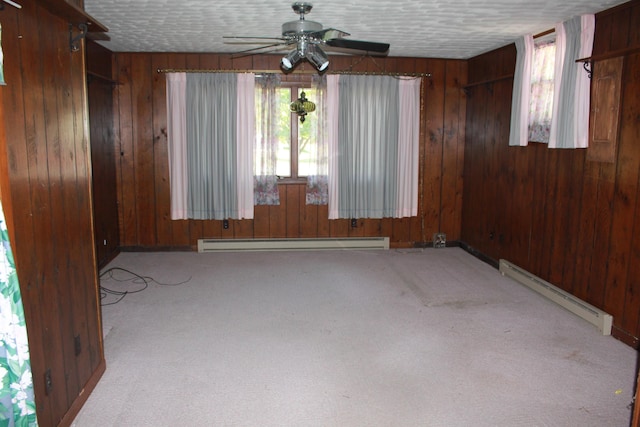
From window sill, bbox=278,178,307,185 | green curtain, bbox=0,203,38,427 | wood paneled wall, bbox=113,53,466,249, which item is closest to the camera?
green curtain, bbox=0,203,38,427

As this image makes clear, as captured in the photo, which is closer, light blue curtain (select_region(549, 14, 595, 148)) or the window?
light blue curtain (select_region(549, 14, 595, 148))

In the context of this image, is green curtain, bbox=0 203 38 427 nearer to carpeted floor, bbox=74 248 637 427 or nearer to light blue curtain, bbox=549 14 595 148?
carpeted floor, bbox=74 248 637 427

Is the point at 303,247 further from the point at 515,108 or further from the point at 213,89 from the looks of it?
the point at 515,108

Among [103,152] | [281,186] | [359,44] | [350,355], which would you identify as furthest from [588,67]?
[103,152]

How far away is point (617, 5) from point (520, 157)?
5.53ft

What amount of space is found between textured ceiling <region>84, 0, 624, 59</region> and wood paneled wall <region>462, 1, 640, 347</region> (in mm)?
480

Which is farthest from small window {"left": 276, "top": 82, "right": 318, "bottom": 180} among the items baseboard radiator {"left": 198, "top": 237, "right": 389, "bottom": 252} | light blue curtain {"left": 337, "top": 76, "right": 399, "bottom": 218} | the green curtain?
the green curtain

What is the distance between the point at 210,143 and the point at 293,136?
1.00m

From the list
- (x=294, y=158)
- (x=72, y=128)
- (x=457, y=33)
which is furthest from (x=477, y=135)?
(x=72, y=128)

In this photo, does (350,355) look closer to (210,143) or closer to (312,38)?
(312,38)

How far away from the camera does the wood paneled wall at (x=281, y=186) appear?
230 inches

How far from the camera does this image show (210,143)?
19.2 ft

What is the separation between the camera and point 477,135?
19.4ft

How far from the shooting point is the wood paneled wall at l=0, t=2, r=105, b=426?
6.57 feet
